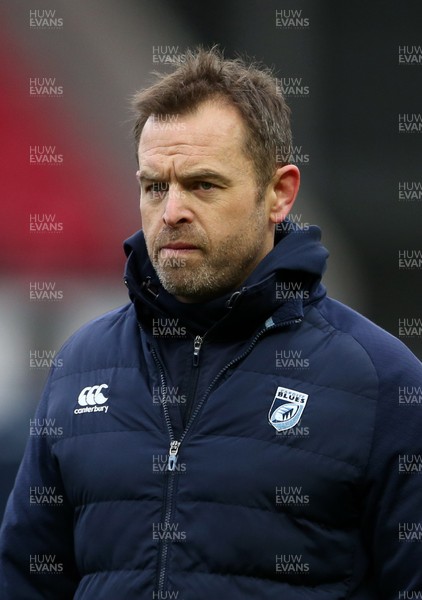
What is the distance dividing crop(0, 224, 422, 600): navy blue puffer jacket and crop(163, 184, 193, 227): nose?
6.0 inches

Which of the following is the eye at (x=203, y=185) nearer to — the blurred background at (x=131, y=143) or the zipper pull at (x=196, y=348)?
the zipper pull at (x=196, y=348)

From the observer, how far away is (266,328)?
200 centimetres

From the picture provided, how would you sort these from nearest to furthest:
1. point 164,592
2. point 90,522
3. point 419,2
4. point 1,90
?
point 164,592 < point 90,522 < point 1,90 < point 419,2

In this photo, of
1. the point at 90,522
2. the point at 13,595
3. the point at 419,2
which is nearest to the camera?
the point at 90,522

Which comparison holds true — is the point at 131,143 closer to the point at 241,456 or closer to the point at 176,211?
the point at 176,211

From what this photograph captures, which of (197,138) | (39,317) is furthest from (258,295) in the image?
(39,317)

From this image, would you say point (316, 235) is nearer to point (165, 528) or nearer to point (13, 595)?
point (165, 528)

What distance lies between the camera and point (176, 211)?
1.99m

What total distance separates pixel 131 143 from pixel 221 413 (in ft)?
9.43

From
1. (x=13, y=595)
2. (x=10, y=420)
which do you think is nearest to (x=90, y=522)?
(x=13, y=595)

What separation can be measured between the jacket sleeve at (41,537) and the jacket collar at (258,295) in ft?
1.02

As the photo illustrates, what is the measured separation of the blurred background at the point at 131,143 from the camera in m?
4.45

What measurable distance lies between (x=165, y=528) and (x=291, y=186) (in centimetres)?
72

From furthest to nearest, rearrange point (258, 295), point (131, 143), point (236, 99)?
point (131, 143)
point (236, 99)
point (258, 295)
